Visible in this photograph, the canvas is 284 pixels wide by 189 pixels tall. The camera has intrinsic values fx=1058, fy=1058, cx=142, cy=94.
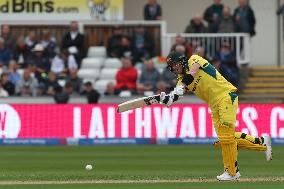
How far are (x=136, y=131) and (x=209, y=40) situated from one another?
5343 millimetres

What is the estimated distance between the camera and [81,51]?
2842 cm

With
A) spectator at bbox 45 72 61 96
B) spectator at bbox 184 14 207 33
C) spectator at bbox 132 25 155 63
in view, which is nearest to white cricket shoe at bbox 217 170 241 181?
spectator at bbox 45 72 61 96

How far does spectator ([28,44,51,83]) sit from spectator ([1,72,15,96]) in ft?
2.52

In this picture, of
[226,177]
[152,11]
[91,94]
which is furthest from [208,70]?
[152,11]

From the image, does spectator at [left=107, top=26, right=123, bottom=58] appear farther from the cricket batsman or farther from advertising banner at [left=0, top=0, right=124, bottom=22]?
the cricket batsman

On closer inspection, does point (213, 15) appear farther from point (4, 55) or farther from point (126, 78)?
point (4, 55)

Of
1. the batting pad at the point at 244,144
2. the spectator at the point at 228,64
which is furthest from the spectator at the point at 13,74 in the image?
the batting pad at the point at 244,144

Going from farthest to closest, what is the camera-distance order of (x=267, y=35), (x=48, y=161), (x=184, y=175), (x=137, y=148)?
1. (x=267, y=35)
2. (x=137, y=148)
3. (x=48, y=161)
4. (x=184, y=175)

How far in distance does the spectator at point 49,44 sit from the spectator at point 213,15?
4.14m

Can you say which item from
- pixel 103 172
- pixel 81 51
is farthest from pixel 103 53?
pixel 103 172

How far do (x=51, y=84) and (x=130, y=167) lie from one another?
372 inches

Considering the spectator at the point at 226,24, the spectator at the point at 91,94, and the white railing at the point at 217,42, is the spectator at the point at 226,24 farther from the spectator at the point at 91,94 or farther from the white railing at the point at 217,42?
the spectator at the point at 91,94

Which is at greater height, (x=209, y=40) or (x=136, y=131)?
(x=209, y=40)

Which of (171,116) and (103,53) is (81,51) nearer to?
(103,53)
